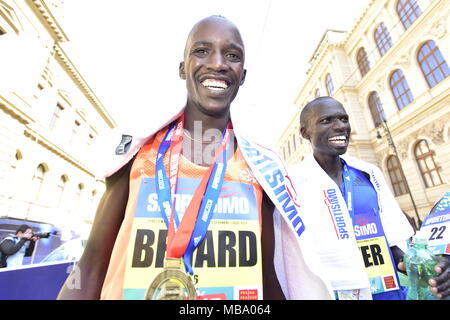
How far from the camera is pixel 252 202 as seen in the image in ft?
3.58

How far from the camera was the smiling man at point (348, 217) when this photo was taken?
1.37 meters

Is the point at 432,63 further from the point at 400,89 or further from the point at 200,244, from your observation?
the point at 200,244

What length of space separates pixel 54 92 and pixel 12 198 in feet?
22.3

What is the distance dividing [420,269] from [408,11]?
61.8 ft

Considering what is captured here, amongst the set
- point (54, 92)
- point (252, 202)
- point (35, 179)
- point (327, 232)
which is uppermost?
point (54, 92)

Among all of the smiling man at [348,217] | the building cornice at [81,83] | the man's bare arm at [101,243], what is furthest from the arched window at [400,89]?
the building cornice at [81,83]

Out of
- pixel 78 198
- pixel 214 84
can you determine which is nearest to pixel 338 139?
pixel 214 84

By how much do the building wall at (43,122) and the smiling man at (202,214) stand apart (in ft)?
32.3

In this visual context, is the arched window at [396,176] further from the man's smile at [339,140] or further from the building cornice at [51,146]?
the building cornice at [51,146]

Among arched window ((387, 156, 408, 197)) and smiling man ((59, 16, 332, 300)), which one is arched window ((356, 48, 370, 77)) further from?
smiling man ((59, 16, 332, 300))

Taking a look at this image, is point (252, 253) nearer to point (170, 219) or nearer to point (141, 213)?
point (170, 219)

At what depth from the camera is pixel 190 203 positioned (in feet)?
3.24

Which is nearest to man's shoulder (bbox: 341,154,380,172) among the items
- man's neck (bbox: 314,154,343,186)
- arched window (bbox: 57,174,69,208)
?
man's neck (bbox: 314,154,343,186)
